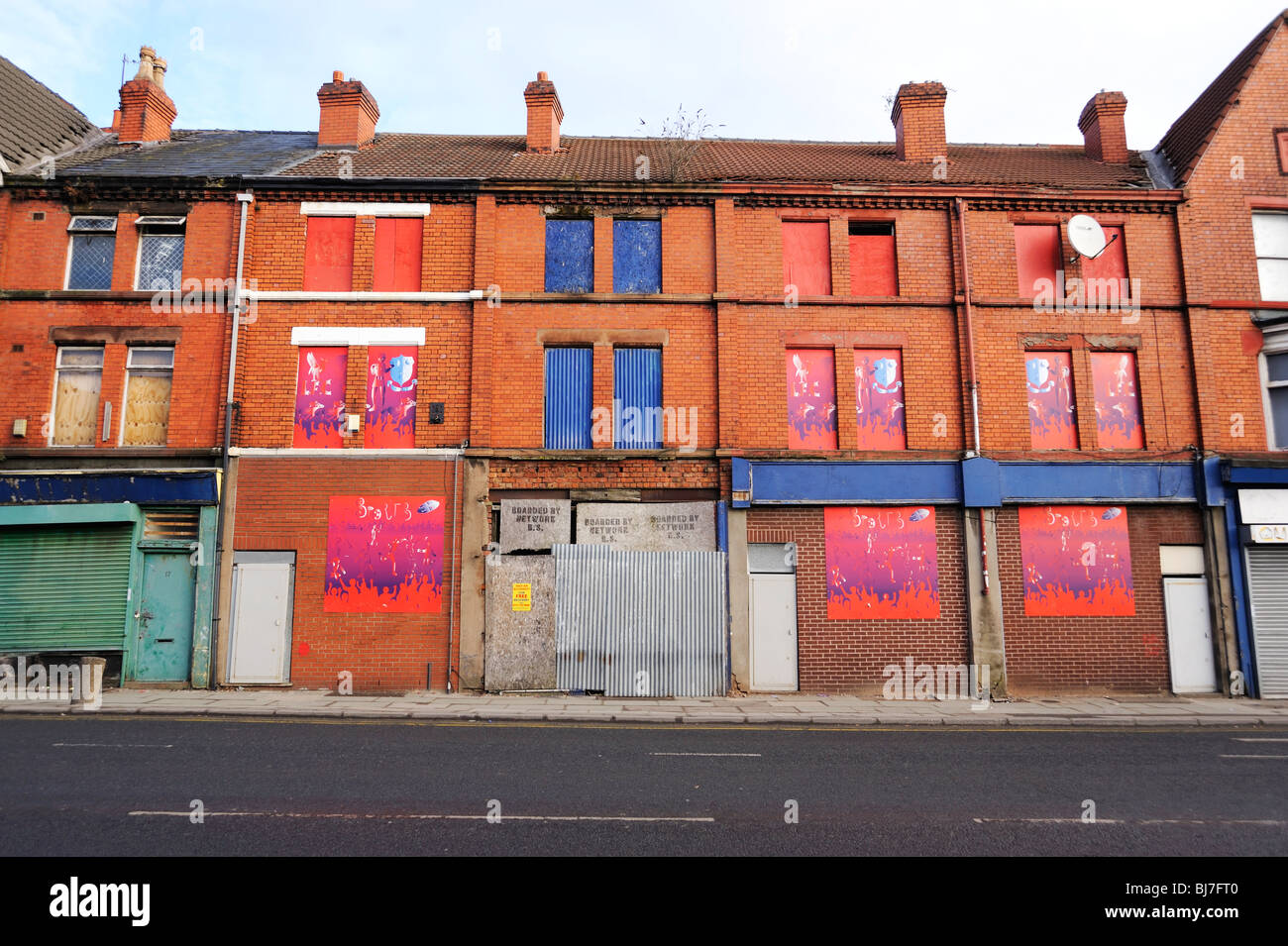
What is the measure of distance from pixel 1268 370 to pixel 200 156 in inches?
1034

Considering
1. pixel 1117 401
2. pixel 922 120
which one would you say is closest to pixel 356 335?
pixel 922 120

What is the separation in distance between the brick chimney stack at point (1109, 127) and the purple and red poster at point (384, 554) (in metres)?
19.1

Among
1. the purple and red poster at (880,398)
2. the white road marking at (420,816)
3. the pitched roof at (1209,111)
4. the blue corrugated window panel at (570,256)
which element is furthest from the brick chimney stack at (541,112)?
the white road marking at (420,816)

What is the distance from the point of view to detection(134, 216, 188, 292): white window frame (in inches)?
640

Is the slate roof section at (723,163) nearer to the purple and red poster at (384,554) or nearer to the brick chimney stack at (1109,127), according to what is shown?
the brick chimney stack at (1109,127)

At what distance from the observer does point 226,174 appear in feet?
53.9

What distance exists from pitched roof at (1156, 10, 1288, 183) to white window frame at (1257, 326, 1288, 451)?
4018 millimetres

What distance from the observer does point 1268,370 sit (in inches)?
631

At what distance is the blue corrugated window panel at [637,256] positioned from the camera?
1631 centimetres

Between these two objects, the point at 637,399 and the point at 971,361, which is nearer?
the point at 971,361

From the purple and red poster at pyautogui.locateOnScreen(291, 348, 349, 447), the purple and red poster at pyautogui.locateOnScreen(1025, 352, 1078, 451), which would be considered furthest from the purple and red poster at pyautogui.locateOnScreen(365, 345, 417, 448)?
the purple and red poster at pyautogui.locateOnScreen(1025, 352, 1078, 451)

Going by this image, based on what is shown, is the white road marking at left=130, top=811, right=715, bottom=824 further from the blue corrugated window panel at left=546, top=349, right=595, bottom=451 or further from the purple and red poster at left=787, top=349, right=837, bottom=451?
the purple and red poster at left=787, top=349, right=837, bottom=451

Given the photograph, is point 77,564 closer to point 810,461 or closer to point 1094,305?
point 810,461

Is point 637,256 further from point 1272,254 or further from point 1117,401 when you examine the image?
point 1272,254
